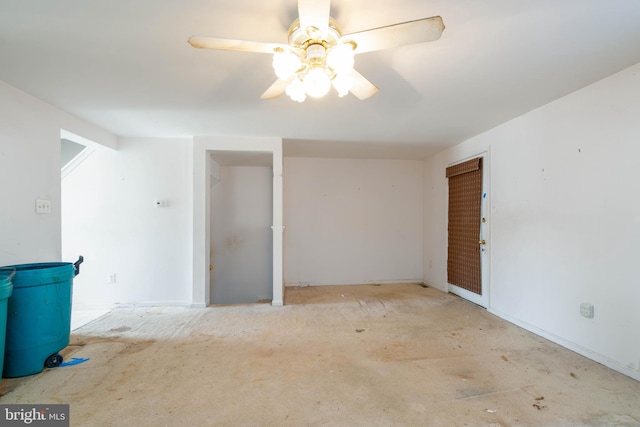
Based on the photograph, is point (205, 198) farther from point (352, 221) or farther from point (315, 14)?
point (315, 14)

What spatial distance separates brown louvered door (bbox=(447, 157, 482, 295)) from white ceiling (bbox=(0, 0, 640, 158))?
0.84 m

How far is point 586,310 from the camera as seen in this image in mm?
2176

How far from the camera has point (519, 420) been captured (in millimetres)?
1535

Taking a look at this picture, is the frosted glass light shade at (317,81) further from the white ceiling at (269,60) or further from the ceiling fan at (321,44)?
the white ceiling at (269,60)

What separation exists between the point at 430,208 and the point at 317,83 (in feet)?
12.8

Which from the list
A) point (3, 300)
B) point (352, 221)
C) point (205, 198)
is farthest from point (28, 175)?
point (352, 221)

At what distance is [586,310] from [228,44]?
319 cm

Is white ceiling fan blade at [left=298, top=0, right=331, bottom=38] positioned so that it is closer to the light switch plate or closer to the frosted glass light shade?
the frosted glass light shade

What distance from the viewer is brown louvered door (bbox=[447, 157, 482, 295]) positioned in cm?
348

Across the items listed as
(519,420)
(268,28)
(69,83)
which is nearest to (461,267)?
(519,420)

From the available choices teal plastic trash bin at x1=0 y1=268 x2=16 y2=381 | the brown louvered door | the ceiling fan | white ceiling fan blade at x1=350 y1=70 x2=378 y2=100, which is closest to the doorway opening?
teal plastic trash bin at x1=0 y1=268 x2=16 y2=381

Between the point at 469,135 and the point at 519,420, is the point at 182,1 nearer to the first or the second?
the point at 519,420

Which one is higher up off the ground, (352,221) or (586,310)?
(352,221)

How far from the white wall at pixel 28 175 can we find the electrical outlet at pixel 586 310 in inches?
186
